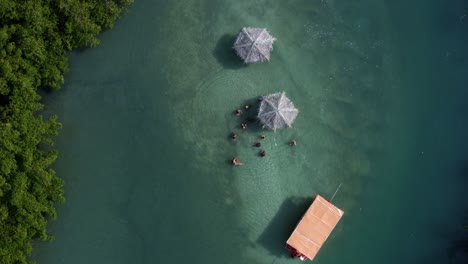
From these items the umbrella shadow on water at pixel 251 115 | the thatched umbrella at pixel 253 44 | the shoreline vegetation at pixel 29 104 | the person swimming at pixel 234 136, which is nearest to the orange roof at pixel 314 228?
the umbrella shadow on water at pixel 251 115

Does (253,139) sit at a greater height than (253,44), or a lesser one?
lesser

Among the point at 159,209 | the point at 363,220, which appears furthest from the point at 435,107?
the point at 159,209

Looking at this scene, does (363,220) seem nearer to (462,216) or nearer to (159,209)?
(462,216)

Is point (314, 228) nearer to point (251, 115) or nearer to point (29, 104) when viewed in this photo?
point (251, 115)

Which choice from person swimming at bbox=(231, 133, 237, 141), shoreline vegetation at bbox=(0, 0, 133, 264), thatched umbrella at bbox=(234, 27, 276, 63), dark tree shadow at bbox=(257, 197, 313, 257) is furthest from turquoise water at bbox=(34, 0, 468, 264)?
shoreline vegetation at bbox=(0, 0, 133, 264)

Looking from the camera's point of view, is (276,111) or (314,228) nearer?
(276,111)

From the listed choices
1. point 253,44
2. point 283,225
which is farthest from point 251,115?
point 283,225
